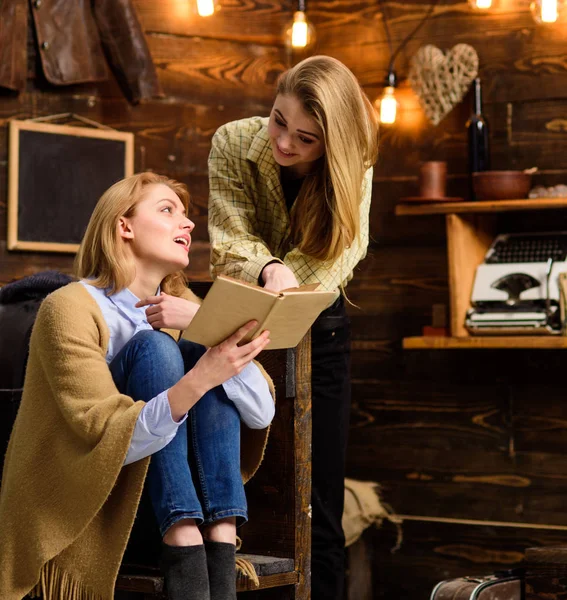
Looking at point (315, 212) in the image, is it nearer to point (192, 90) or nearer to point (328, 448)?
point (328, 448)

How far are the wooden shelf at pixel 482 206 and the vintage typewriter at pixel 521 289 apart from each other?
0.51 feet

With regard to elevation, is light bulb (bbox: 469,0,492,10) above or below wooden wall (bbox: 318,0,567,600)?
above

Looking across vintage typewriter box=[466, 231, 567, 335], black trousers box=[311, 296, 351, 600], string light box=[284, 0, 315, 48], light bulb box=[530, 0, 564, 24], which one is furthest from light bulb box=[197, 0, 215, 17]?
black trousers box=[311, 296, 351, 600]

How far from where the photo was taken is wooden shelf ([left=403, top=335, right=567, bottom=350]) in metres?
3.27

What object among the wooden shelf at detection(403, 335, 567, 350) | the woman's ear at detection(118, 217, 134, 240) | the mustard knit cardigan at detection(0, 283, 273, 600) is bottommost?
the mustard knit cardigan at detection(0, 283, 273, 600)

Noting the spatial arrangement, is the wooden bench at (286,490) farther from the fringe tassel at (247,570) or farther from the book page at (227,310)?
the book page at (227,310)

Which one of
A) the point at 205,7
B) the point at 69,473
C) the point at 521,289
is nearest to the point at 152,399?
the point at 69,473

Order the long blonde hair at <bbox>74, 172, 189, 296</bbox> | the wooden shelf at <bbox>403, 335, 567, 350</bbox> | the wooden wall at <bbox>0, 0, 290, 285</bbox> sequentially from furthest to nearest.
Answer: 1. the wooden wall at <bbox>0, 0, 290, 285</bbox>
2. the wooden shelf at <bbox>403, 335, 567, 350</bbox>
3. the long blonde hair at <bbox>74, 172, 189, 296</bbox>

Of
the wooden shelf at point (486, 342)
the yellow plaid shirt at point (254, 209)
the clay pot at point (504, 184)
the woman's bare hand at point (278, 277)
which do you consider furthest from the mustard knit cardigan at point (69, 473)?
the clay pot at point (504, 184)

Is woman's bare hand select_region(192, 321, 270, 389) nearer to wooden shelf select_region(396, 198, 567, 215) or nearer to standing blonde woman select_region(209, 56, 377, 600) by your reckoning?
standing blonde woman select_region(209, 56, 377, 600)

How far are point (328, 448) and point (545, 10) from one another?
5.89ft

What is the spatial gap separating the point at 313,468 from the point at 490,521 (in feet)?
4.28

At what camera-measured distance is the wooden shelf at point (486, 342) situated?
327 centimetres

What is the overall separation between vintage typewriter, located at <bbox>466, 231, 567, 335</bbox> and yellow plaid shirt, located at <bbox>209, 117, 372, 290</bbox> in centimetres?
100
